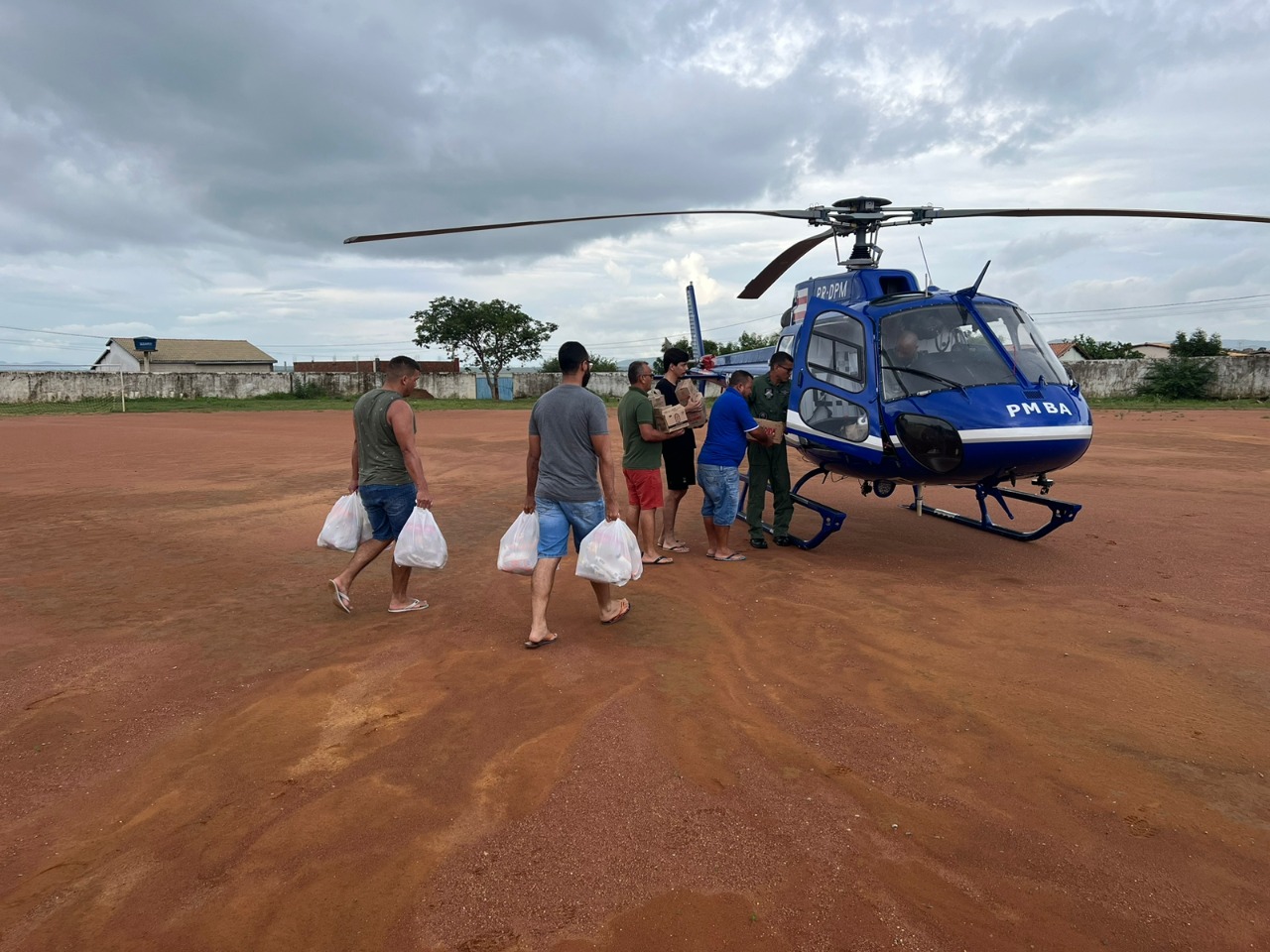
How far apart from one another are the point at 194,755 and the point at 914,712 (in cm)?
351

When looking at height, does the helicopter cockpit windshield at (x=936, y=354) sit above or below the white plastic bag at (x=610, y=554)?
above

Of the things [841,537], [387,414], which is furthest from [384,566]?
[841,537]

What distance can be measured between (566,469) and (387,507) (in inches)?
58.2

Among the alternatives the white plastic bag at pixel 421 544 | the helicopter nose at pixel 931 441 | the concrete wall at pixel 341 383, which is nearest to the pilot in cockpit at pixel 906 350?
the helicopter nose at pixel 931 441

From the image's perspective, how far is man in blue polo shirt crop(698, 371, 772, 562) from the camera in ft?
22.8

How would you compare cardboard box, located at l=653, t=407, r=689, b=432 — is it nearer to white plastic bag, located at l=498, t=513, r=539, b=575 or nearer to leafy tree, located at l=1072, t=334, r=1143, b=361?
white plastic bag, located at l=498, t=513, r=539, b=575

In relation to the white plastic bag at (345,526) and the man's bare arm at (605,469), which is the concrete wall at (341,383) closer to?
the man's bare arm at (605,469)

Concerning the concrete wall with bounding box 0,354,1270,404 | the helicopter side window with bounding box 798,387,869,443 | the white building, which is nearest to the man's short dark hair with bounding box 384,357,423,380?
the helicopter side window with bounding box 798,387,869,443

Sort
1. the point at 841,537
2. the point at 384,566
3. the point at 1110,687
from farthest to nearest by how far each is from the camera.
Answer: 1. the point at 841,537
2. the point at 384,566
3. the point at 1110,687

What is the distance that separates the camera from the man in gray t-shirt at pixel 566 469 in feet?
15.9

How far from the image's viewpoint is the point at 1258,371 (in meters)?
30.2

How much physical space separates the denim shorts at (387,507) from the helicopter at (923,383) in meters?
2.15

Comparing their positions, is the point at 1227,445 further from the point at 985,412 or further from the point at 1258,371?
the point at 1258,371

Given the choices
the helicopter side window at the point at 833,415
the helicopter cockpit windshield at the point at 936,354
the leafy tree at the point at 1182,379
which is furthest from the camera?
the leafy tree at the point at 1182,379
